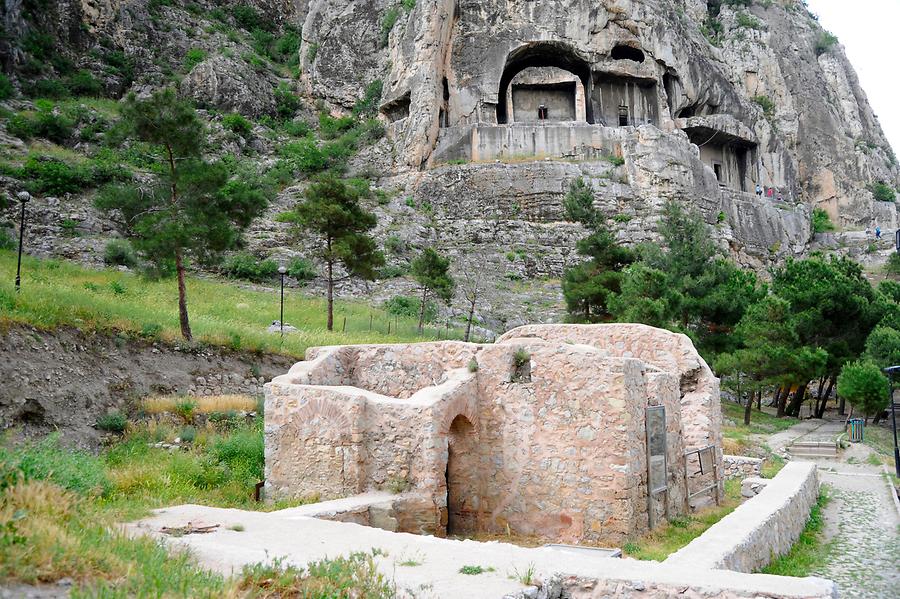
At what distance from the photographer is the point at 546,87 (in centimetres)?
4819

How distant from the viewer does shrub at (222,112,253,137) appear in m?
47.7

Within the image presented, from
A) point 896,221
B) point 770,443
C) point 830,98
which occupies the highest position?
point 830,98

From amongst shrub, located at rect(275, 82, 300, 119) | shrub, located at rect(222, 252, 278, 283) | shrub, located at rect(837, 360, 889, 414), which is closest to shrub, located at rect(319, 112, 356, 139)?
shrub, located at rect(275, 82, 300, 119)

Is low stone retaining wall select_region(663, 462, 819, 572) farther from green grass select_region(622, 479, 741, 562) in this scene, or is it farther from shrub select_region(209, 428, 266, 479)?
shrub select_region(209, 428, 266, 479)

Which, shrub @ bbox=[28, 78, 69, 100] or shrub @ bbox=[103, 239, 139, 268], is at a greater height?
shrub @ bbox=[28, 78, 69, 100]

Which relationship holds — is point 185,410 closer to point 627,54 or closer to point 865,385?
point 865,385

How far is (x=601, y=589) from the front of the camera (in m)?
5.95

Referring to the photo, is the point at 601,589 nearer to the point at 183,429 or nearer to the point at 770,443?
the point at 183,429

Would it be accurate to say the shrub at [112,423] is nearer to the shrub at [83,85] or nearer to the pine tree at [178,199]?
the pine tree at [178,199]

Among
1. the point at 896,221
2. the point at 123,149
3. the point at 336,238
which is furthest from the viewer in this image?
the point at 896,221

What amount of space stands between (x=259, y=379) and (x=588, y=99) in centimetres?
3481

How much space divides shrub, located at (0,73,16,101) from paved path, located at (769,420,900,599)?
1763 inches

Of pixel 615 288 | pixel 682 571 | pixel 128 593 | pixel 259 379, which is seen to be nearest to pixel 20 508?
pixel 128 593

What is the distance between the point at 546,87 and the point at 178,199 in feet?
105
